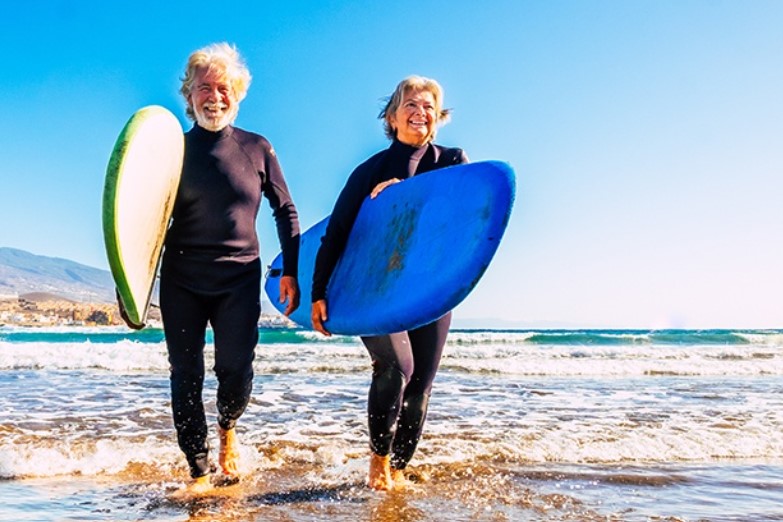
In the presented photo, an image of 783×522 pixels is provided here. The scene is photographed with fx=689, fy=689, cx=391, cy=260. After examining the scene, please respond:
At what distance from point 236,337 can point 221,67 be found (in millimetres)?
1147

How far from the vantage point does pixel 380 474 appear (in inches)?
121

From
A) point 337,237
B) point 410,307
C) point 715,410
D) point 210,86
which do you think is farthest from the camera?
point 715,410

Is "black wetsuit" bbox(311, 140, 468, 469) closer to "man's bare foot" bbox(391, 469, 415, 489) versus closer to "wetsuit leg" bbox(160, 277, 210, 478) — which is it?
"man's bare foot" bbox(391, 469, 415, 489)

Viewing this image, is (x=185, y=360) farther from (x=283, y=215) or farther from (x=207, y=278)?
(x=283, y=215)

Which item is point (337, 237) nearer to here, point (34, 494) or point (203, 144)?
point (203, 144)

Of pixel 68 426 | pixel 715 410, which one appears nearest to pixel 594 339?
pixel 715 410

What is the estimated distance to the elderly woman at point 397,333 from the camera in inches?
115

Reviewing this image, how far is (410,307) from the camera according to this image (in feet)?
8.59

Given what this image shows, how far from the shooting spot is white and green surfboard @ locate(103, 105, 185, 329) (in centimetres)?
268

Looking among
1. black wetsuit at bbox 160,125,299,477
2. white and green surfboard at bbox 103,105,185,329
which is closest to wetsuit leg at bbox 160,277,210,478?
black wetsuit at bbox 160,125,299,477

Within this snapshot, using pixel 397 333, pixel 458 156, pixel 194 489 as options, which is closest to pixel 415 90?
pixel 458 156

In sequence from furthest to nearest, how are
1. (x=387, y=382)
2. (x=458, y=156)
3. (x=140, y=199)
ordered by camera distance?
1. (x=458, y=156)
2. (x=387, y=382)
3. (x=140, y=199)

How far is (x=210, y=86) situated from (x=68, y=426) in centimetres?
309

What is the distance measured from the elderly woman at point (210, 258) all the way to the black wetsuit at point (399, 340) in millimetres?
373
